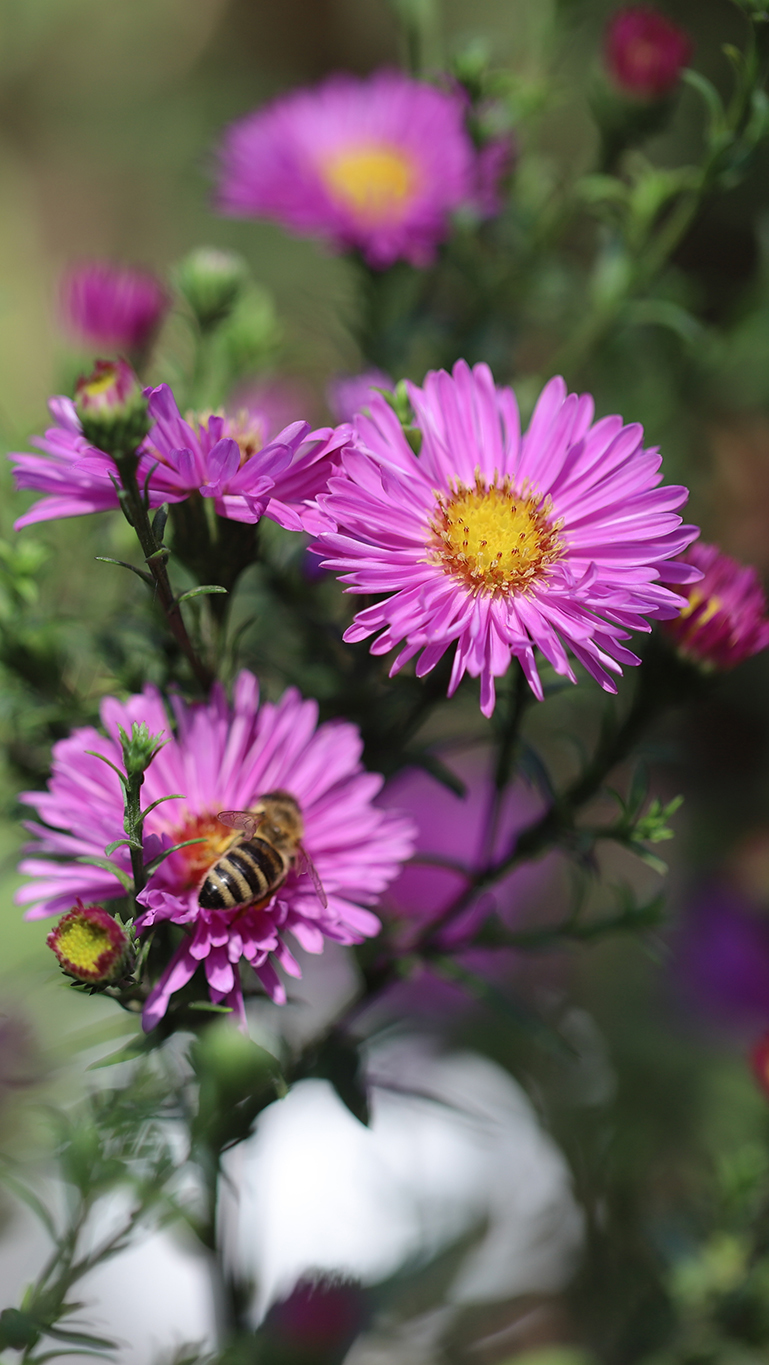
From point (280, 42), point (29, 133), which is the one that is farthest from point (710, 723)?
point (29, 133)

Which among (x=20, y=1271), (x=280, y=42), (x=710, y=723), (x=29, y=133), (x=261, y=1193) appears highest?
(x=280, y=42)

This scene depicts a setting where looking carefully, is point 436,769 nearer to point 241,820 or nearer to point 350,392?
point 241,820

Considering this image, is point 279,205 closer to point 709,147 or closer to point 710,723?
point 709,147

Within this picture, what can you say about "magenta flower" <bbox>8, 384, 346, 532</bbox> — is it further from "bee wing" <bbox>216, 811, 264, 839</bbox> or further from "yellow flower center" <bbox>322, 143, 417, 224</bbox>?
"yellow flower center" <bbox>322, 143, 417, 224</bbox>

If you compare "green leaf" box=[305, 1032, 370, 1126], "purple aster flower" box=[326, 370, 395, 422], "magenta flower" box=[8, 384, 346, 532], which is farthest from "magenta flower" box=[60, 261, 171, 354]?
"green leaf" box=[305, 1032, 370, 1126]

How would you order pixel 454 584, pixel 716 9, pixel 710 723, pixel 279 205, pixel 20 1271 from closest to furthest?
pixel 454 584
pixel 279 205
pixel 20 1271
pixel 710 723
pixel 716 9

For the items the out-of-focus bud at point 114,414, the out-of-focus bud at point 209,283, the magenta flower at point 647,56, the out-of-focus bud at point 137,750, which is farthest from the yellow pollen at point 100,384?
the magenta flower at point 647,56

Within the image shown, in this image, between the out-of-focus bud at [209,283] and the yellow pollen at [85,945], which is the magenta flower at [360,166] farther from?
the yellow pollen at [85,945]
